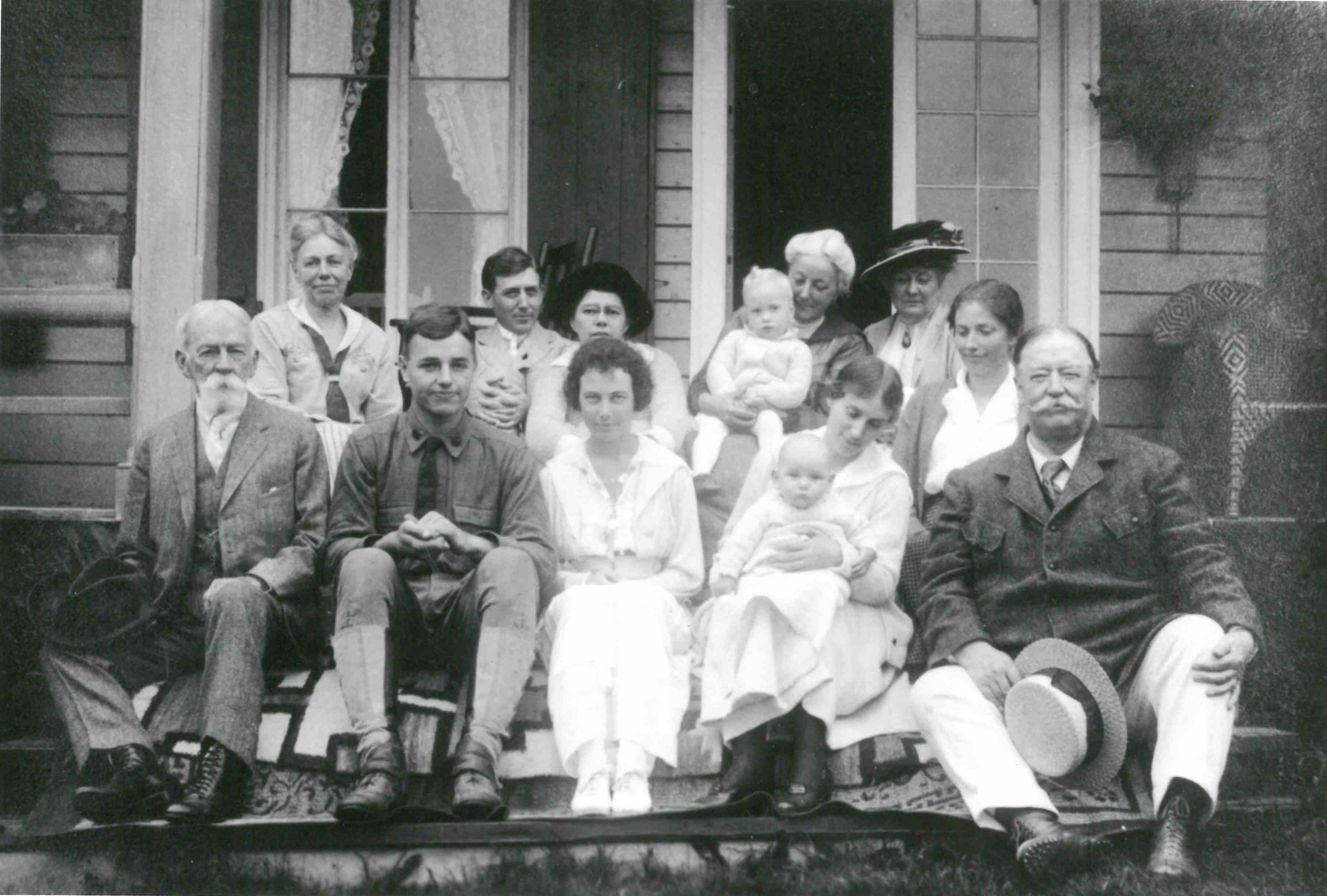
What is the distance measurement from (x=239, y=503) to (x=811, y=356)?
2.07 metres

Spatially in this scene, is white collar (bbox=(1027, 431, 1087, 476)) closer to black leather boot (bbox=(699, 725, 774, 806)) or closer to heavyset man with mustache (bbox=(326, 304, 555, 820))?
black leather boot (bbox=(699, 725, 774, 806))

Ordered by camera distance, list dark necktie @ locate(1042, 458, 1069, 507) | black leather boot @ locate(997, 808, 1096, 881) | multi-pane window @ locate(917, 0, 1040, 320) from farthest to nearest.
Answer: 1. multi-pane window @ locate(917, 0, 1040, 320)
2. dark necktie @ locate(1042, 458, 1069, 507)
3. black leather boot @ locate(997, 808, 1096, 881)

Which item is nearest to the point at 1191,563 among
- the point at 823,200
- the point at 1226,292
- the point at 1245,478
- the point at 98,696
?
the point at 1245,478

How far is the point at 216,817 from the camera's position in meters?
3.71

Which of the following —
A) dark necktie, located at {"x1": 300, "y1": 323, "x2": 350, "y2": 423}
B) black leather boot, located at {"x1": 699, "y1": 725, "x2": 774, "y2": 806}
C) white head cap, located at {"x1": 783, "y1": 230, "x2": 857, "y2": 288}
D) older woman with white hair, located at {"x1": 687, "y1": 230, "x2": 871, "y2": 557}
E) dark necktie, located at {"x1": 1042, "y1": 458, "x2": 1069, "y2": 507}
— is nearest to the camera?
black leather boot, located at {"x1": 699, "y1": 725, "x2": 774, "y2": 806}

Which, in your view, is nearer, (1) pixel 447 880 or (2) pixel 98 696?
(1) pixel 447 880

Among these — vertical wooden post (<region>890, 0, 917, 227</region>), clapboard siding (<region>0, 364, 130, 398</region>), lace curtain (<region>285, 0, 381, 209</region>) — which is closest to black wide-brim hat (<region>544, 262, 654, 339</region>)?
lace curtain (<region>285, 0, 381, 209</region>)

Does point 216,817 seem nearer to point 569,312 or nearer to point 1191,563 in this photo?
point 569,312

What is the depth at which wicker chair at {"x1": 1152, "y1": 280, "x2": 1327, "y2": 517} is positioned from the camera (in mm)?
5352

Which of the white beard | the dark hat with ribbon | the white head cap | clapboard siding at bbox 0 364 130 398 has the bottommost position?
the dark hat with ribbon

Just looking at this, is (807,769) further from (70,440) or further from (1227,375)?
(70,440)

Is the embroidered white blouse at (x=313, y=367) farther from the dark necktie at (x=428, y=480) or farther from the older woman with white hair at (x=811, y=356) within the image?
the older woman with white hair at (x=811, y=356)

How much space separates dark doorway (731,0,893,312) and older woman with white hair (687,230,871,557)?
2.73 feet

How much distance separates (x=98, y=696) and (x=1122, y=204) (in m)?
4.32
